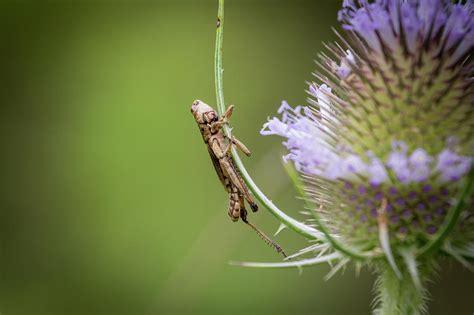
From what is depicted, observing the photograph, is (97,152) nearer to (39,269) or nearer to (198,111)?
(39,269)

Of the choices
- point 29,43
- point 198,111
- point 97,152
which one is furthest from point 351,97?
point 29,43

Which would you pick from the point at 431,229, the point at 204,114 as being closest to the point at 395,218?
the point at 431,229

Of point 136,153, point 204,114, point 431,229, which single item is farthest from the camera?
point 136,153

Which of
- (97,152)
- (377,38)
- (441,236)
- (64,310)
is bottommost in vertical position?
(64,310)

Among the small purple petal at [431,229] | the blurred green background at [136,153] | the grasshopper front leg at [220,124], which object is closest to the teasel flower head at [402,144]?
the small purple petal at [431,229]

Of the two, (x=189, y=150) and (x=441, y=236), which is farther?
(x=189, y=150)

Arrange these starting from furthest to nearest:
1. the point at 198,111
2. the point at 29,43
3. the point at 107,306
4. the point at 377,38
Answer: the point at 29,43 < the point at 107,306 < the point at 198,111 < the point at 377,38

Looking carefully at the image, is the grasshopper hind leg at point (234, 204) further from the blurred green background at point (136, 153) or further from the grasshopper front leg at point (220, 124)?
the blurred green background at point (136, 153)

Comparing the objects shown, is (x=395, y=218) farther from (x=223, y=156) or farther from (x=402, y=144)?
(x=223, y=156)
